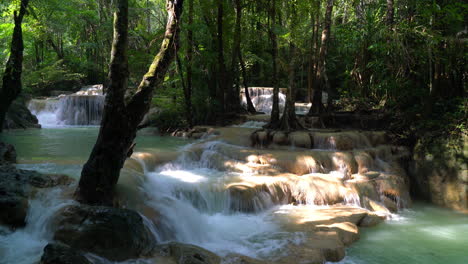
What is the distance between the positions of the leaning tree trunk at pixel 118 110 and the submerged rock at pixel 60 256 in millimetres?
1202

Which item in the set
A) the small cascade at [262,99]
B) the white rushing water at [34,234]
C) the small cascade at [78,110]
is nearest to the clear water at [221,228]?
the white rushing water at [34,234]

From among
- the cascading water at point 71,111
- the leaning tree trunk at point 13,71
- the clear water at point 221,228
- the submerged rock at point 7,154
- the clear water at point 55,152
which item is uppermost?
the leaning tree trunk at point 13,71

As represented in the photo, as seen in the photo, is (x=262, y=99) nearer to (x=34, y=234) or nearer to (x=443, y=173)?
(x=443, y=173)

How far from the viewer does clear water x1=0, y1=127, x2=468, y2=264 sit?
4.83 meters

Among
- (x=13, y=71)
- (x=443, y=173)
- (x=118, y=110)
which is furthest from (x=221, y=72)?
(x=118, y=110)

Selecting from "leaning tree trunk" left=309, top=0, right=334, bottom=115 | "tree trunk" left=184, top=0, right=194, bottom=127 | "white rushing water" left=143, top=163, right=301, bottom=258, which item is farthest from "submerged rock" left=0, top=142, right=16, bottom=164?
"leaning tree trunk" left=309, top=0, right=334, bottom=115

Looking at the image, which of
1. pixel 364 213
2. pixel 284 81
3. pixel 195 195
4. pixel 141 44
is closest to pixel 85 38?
pixel 141 44

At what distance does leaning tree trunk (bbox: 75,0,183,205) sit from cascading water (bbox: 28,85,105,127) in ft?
51.4

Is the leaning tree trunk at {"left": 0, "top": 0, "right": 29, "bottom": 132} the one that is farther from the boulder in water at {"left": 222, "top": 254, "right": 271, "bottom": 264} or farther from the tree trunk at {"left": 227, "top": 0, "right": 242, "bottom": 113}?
the tree trunk at {"left": 227, "top": 0, "right": 242, "bottom": 113}

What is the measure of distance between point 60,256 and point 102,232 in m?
0.77

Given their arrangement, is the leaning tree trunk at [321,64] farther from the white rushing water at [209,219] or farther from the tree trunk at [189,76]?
the white rushing water at [209,219]

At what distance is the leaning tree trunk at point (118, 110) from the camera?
473cm

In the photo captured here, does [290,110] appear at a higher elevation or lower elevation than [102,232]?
higher

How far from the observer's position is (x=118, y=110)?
15.6ft
